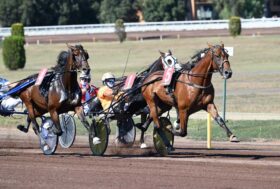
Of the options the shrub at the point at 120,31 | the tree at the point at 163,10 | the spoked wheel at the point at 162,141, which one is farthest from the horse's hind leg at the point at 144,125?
the tree at the point at 163,10

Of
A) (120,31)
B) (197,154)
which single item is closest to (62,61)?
(197,154)

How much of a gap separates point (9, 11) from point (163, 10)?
1640 centimetres

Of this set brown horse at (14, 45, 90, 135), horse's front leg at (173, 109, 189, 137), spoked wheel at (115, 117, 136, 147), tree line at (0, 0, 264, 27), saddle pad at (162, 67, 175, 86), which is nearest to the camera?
horse's front leg at (173, 109, 189, 137)

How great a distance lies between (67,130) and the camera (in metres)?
17.7

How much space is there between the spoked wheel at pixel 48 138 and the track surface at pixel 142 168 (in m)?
0.24

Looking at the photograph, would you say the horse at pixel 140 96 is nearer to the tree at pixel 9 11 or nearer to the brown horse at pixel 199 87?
the brown horse at pixel 199 87

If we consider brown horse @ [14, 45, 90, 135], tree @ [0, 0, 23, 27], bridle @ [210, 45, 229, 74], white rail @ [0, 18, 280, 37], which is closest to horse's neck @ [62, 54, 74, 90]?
brown horse @ [14, 45, 90, 135]

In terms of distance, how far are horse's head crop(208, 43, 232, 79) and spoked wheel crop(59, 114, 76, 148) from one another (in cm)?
342

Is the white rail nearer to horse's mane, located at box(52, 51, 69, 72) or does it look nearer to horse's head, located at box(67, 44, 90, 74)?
horse's mane, located at box(52, 51, 69, 72)

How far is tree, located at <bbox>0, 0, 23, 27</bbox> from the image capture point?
93.8 m

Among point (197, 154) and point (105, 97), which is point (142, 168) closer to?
point (197, 154)

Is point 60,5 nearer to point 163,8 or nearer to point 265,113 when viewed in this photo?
point 163,8

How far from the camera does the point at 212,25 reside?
81.2 meters

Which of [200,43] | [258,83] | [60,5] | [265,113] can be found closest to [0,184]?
[265,113]
